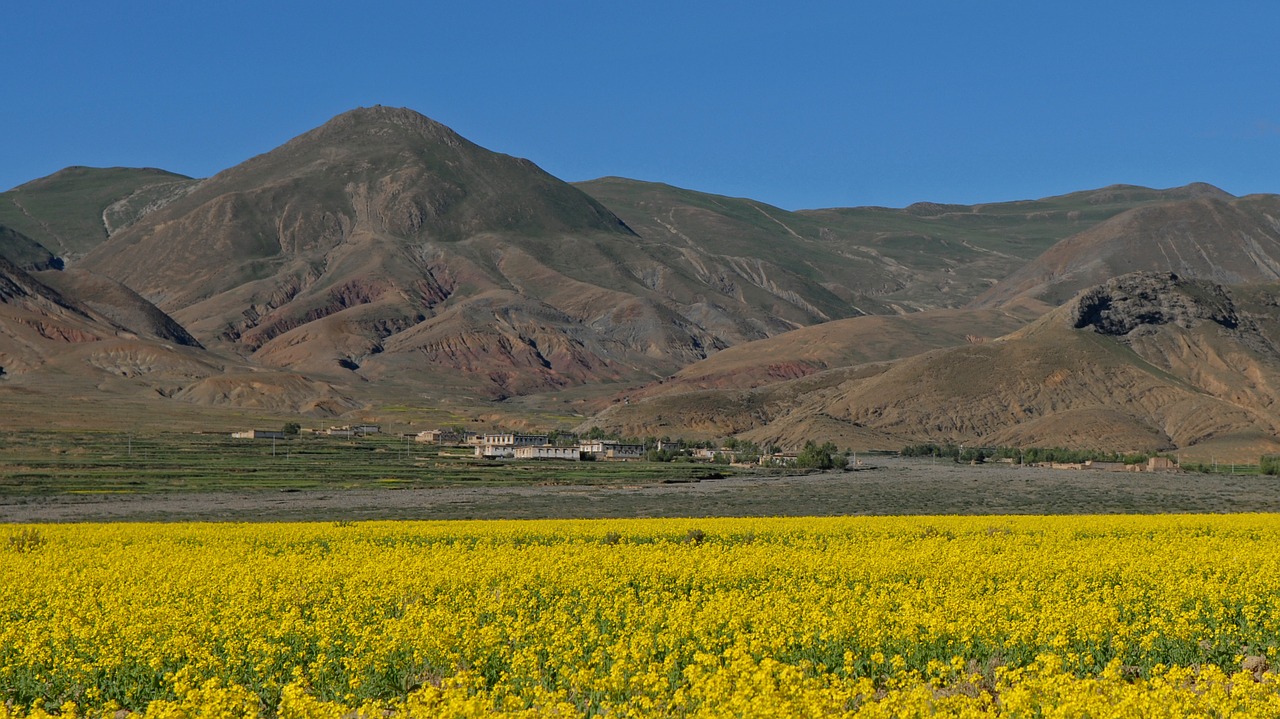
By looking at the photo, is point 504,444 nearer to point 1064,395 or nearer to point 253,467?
point 253,467

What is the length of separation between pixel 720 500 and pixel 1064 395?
330ft

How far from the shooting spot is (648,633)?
776 inches

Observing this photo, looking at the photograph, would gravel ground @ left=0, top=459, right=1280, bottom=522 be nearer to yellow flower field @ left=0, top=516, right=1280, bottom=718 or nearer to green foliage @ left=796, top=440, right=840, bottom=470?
green foliage @ left=796, top=440, right=840, bottom=470

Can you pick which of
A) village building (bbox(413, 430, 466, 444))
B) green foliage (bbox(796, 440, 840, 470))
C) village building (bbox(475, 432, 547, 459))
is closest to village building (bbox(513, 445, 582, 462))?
village building (bbox(475, 432, 547, 459))

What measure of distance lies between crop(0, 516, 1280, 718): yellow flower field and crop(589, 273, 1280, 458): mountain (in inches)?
5035

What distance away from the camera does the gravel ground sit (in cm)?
7125

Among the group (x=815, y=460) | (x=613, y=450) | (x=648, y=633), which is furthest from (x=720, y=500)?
(x=648, y=633)

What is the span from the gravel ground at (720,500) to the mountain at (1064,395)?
44914mm

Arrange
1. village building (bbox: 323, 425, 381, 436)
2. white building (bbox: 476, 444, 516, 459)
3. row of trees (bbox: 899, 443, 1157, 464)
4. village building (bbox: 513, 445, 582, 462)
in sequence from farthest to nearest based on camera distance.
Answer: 1. village building (bbox: 323, 425, 381, 436)
2. white building (bbox: 476, 444, 516, 459)
3. row of trees (bbox: 899, 443, 1157, 464)
4. village building (bbox: 513, 445, 582, 462)

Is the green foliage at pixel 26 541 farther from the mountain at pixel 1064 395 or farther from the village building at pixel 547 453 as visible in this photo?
the mountain at pixel 1064 395

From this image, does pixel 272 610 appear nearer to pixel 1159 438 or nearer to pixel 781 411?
pixel 1159 438

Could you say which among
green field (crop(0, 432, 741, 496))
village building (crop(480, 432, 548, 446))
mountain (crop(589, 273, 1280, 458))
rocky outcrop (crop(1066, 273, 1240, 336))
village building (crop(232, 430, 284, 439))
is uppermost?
rocky outcrop (crop(1066, 273, 1240, 336))

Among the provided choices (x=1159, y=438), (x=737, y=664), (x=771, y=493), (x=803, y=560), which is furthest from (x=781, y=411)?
(x=737, y=664)

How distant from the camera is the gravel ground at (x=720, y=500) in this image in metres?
71.2
